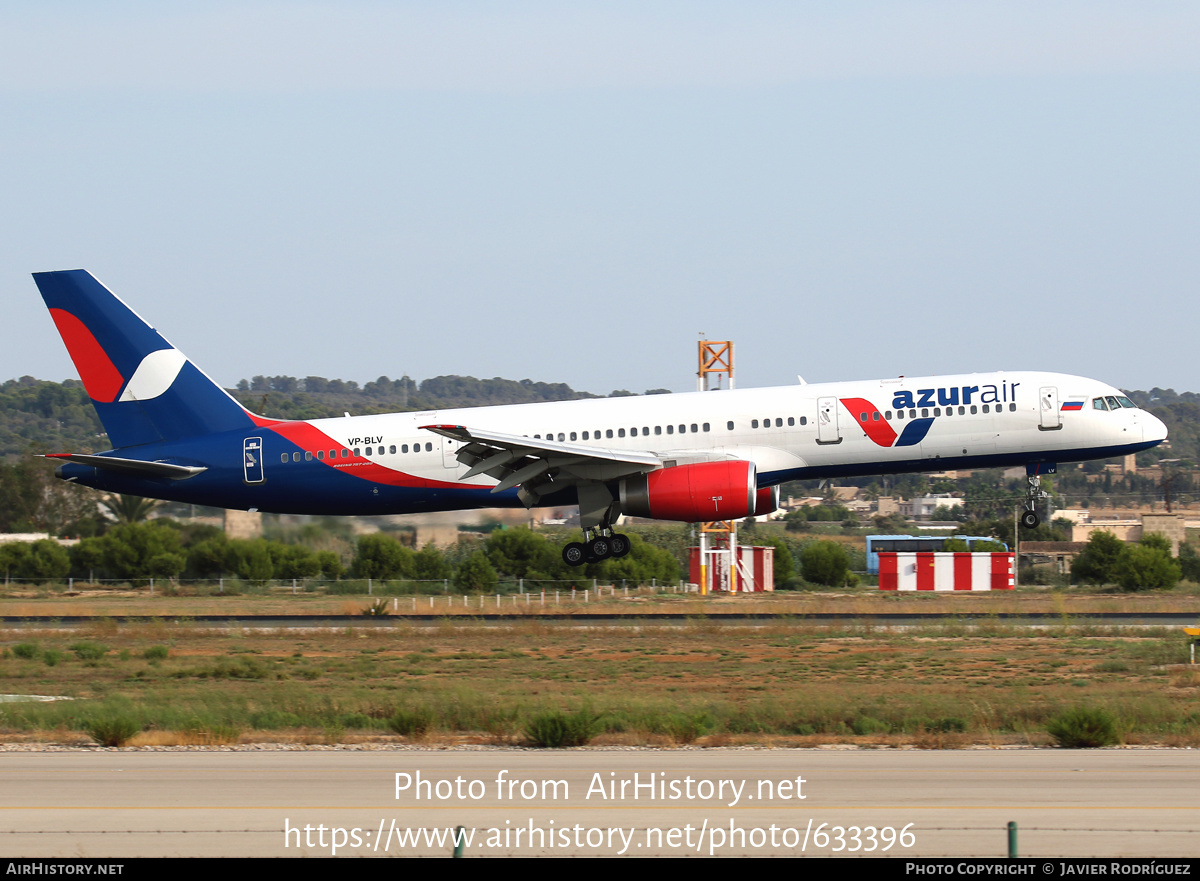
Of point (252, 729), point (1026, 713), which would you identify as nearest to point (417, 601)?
point (252, 729)

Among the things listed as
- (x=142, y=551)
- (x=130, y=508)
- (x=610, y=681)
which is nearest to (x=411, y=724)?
(x=610, y=681)

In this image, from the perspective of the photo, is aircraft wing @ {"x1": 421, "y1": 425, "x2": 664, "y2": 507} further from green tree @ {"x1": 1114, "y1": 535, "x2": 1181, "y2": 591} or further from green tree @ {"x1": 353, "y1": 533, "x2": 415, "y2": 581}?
green tree @ {"x1": 1114, "y1": 535, "x2": 1181, "y2": 591}

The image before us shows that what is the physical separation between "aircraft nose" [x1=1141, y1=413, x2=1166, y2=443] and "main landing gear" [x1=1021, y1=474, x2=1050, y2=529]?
9.07 ft

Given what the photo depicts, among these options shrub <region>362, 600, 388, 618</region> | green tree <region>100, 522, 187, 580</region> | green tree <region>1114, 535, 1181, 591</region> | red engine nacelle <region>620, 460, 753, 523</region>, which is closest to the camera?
red engine nacelle <region>620, 460, 753, 523</region>

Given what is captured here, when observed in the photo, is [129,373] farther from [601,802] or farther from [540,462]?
[601,802]

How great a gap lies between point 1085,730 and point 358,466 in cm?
2110

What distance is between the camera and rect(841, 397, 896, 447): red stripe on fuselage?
32.1 metres

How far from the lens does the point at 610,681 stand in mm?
25500

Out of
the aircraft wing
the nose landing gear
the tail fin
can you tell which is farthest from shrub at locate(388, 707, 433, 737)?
the nose landing gear

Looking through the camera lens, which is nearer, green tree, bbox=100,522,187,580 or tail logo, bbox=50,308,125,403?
tail logo, bbox=50,308,125,403

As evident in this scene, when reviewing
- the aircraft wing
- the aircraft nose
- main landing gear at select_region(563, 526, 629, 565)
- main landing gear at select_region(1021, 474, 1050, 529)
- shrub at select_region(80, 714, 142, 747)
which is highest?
the aircraft nose

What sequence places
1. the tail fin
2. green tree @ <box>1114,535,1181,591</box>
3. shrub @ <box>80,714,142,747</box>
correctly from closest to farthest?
shrub @ <box>80,714,142,747</box>, the tail fin, green tree @ <box>1114,535,1181,591</box>
